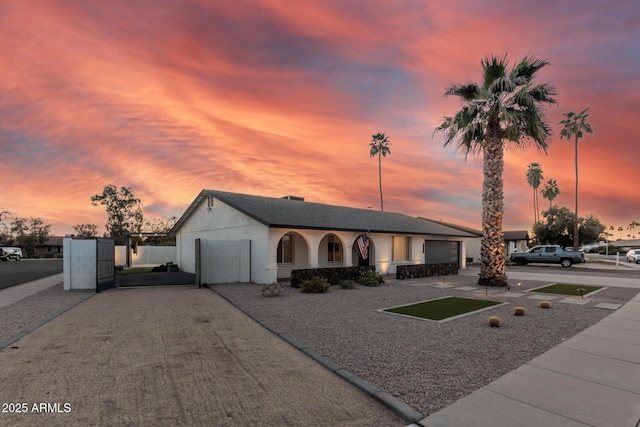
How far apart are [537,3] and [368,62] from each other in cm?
604

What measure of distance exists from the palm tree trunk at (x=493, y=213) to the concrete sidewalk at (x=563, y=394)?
391 inches

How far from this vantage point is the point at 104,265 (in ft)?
52.0

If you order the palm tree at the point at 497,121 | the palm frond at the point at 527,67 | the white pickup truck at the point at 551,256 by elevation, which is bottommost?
the white pickup truck at the point at 551,256

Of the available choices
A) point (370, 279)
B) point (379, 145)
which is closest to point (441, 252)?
point (370, 279)

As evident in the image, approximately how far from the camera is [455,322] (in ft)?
28.9

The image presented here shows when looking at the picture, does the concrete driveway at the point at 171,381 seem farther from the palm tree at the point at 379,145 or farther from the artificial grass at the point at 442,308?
the palm tree at the point at 379,145

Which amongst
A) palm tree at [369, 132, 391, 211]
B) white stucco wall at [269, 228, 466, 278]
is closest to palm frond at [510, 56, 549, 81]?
white stucco wall at [269, 228, 466, 278]

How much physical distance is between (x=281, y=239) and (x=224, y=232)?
360 cm

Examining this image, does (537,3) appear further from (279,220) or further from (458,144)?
(279,220)

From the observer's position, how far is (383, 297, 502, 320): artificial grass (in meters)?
9.87

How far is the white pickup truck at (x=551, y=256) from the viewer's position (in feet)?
97.9

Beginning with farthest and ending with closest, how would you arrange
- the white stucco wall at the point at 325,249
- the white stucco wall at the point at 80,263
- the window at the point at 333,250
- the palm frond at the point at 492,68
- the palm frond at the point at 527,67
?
the window at the point at 333,250, the white stucco wall at the point at 325,249, the palm frond at the point at 492,68, the palm frond at the point at 527,67, the white stucco wall at the point at 80,263

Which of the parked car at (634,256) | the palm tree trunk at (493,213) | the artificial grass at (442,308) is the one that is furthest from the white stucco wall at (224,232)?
the parked car at (634,256)

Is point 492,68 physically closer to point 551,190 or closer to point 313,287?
point 313,287
